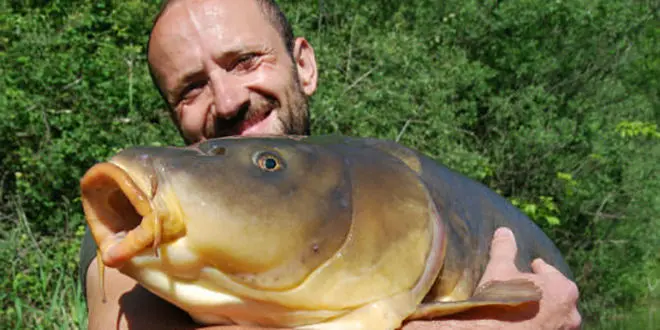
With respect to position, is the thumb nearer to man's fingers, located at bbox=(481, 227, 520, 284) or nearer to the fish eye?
man's fingers, located at bbox=(481, 227, 520, 284)

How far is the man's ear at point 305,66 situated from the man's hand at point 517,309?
135 centimetres

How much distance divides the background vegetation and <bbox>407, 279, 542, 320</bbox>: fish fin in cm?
443

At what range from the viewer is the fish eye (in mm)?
1314

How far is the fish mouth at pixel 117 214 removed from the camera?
1.14 meters

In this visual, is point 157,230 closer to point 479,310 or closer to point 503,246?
point 479,310

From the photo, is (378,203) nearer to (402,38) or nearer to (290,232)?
(290,232)

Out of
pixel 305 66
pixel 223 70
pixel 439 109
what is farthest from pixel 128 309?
pixel 439 109

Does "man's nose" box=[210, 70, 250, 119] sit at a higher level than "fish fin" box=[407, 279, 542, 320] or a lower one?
higher

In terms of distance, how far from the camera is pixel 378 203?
141 centimetres

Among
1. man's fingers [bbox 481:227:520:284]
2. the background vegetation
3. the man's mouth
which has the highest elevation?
the man's mouth

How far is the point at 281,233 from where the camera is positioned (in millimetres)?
1259

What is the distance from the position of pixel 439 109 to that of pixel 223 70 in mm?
6200

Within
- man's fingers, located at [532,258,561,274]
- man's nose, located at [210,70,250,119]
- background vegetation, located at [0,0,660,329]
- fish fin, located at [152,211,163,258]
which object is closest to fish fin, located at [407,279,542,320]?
man's fingers, located at [532,258,561,274]

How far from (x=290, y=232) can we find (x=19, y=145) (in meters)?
6.37
